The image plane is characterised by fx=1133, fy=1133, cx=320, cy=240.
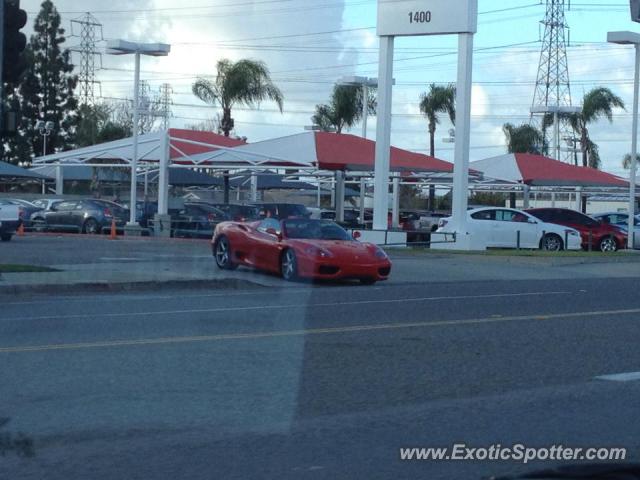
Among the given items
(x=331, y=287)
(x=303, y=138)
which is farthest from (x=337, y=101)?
(x=331, y=287)

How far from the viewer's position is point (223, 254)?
2536 centimetres

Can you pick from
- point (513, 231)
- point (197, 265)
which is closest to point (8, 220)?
point (197, 265)

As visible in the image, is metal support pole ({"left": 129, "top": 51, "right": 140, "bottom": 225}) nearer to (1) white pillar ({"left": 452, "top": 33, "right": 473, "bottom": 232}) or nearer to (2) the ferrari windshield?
(1) white pillar ({"left": 452, "top": 33, "right": 473, "bottom": 232})

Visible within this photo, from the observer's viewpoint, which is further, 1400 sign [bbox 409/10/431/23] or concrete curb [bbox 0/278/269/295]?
1400 sign [bbox 409/10/431/23]

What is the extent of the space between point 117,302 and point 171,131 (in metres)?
33.2

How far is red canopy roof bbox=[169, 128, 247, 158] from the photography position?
159 feet

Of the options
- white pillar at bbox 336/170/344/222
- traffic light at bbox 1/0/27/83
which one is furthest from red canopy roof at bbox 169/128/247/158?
traffic light at bbox 1/0/27/83

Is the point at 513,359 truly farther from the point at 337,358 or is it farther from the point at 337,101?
the point at 337,101

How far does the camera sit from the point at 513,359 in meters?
12.4

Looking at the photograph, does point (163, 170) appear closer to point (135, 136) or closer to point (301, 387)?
point (135, 136)

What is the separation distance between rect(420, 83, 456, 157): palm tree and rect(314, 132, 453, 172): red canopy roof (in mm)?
27528

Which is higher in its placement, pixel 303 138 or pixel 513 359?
pixel 303 138

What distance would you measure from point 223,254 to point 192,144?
24.2 metres

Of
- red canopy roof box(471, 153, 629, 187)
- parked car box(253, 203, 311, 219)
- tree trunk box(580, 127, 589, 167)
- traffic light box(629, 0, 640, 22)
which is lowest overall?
parked car box(253, 203, 311, 219)
